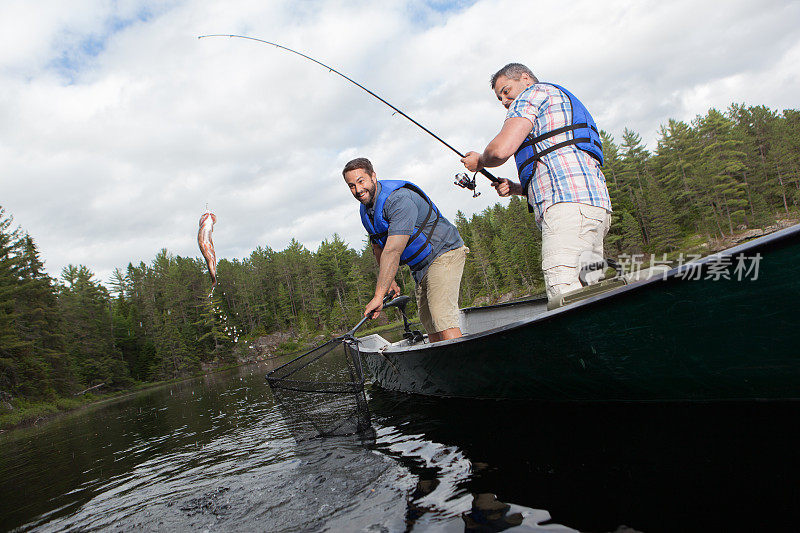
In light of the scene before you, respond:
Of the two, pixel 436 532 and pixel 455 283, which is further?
pixel 455 283

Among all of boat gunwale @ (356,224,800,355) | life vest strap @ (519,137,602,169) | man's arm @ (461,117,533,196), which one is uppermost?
man's arm @ (461,117,533,196)

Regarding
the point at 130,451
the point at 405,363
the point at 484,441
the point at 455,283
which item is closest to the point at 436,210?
the point at 455,283

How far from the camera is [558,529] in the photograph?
7.11ft

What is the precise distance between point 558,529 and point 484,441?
5.88ft

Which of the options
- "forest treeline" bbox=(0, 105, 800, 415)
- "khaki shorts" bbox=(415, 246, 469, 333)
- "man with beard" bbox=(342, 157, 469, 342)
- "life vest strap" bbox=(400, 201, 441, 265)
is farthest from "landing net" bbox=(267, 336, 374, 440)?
"forest treeline" bbox=(0, 105, 800, 415)

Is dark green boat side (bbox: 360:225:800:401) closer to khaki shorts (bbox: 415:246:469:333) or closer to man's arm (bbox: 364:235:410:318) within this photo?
man's arm (bbox: 364:235:410:318)

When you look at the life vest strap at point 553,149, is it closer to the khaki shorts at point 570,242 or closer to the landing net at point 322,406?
the khaki shorts at point 570,242

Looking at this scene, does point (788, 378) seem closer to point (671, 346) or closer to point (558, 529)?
point (671, 346)

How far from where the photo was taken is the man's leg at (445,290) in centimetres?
559

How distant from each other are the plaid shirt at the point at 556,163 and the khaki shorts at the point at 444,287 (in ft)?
6.16

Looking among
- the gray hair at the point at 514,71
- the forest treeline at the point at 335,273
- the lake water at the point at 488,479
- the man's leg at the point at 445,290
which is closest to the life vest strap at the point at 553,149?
the gray hair at the point at 514,71

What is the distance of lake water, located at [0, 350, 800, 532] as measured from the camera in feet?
7.36

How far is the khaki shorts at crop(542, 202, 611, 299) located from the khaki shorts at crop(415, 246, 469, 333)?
1988 millimetres

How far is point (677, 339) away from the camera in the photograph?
110 inches
